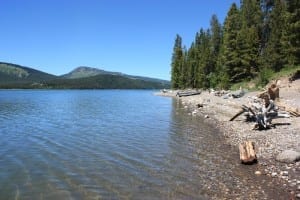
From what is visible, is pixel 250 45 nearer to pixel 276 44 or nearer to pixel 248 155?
pixel 276 44

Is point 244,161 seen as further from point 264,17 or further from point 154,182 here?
point 264,17

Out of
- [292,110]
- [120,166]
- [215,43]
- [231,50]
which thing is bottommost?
[120,166]

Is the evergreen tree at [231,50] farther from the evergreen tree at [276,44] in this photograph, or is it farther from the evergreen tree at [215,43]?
the evergreen tree at [215,43]

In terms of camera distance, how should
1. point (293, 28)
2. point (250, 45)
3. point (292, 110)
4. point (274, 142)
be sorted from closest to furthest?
point (274, 142)
point (292, 110)
point (293, 28)
point (250, 45)

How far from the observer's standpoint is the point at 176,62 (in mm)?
117875

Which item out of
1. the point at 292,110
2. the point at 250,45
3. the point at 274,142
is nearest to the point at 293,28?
the point at 292,110

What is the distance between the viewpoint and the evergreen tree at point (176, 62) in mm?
116750

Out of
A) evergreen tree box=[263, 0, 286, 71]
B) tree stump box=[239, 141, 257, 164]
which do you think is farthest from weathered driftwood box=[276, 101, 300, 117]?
evergreen tree box=[263, 0, 286, 71]

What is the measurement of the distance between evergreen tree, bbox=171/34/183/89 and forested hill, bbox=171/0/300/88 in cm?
1634

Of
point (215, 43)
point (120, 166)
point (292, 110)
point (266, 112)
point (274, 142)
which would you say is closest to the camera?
point (120, 166)

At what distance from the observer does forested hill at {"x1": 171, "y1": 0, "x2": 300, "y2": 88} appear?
44.5m

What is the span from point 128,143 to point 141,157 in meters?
4.14

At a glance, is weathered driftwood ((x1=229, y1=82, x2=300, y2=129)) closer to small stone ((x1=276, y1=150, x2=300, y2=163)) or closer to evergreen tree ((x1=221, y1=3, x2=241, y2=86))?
small stone ((x1=276, y1=150, x2=300, y2=163))

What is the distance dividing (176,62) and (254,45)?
55.8 metres
